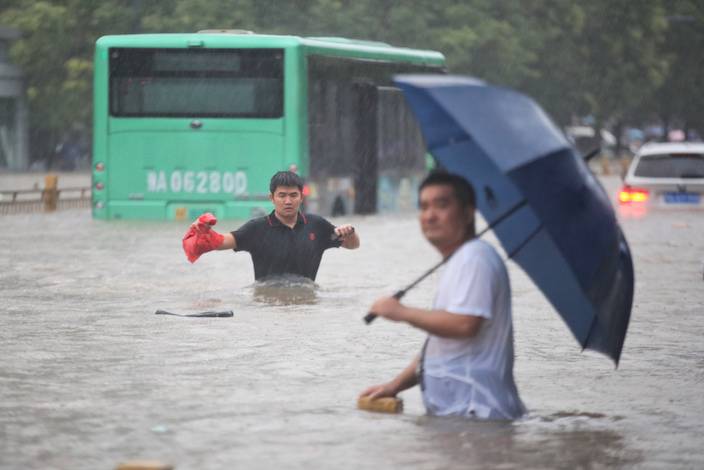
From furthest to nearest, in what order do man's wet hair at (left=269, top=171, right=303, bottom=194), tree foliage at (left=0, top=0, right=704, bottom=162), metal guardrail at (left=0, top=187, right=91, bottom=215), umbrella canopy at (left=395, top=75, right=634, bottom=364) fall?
tree foliage at (left=0, top=0, right=704, bottom=162) < metal guardrail at (left=0, top=187, right=91, bottom=215) < man's wet hair at (left=269, top=171, right=303, bottom=194) < umbrella canopy at (left=395, top=75, right=634, bottom=364)

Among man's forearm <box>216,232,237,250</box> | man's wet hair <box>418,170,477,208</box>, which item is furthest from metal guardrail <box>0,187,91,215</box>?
man's wet hair <box>418,170,477,208</box>

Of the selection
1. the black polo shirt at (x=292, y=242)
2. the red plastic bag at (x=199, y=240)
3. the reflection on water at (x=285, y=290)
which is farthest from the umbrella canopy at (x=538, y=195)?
the reflection on water at (x=285, y=290)

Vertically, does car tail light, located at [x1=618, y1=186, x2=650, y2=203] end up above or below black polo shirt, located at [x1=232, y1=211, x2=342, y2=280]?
below

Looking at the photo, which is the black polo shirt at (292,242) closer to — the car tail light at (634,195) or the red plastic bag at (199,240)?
the red plastic bag at (199,240)

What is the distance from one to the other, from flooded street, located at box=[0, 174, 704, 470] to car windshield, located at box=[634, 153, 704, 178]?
24.7 feet

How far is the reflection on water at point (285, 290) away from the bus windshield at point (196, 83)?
12.6 m

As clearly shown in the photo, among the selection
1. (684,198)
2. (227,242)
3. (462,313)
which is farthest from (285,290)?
(684,198)

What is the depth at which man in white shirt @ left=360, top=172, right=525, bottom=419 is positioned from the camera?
7.82m

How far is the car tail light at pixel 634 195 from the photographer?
28578 millimetres

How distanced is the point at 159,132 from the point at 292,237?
46.7ft

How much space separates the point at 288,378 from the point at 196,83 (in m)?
18.3

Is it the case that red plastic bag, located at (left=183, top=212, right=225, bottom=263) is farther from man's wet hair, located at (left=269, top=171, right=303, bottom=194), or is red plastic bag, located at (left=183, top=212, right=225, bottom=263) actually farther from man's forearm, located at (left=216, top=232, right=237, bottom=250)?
man's wet hair, located at (left=269, top=171, right=303, bottom=194)

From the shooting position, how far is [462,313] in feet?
25.7

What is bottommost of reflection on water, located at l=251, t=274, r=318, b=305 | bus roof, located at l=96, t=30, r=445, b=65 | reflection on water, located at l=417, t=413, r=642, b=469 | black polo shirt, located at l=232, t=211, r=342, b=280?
reflection on water, located at l=251, t=274, r=318, b=305
